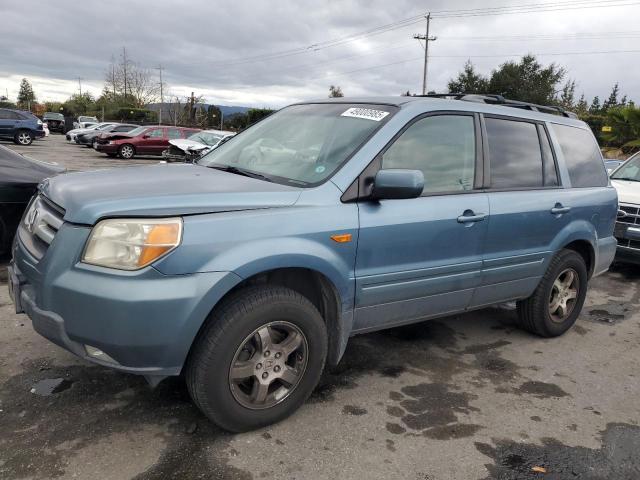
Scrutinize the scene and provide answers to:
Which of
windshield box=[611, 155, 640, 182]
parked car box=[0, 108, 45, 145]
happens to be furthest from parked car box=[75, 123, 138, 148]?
windshield box=[611, 155, 640, 182]

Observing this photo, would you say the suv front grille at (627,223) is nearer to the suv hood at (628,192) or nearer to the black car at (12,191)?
the suv hood at (628,192)

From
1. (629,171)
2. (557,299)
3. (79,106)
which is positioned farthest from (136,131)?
(79,106)

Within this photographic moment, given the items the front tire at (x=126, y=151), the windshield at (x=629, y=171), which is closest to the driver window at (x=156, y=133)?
the front tire at (x=126, y=151)

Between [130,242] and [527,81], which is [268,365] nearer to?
[130,242]

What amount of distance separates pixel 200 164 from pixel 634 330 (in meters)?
4.17

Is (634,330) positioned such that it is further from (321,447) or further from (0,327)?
(0,327)

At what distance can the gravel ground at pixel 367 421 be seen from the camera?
2.59 meters

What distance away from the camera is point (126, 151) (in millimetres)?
22266

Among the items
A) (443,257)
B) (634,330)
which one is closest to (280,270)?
(443,257)

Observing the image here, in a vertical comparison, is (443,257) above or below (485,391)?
above

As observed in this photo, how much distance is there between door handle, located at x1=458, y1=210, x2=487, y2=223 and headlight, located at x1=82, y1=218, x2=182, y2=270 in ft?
→ 6.04

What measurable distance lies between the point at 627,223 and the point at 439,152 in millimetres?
4373

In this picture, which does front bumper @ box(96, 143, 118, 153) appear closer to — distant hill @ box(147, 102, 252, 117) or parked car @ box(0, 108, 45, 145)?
parked car @ box(0, 108, 45, 145)

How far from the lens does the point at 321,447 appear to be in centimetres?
276
